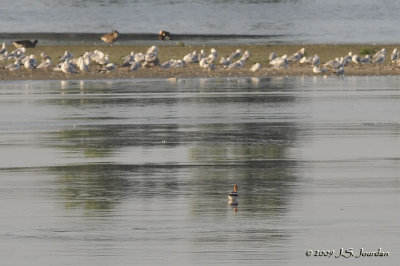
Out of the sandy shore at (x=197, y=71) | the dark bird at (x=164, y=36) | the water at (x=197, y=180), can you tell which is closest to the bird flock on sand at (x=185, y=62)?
the sandy shore at (x=197, y=71)

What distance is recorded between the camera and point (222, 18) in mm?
93125

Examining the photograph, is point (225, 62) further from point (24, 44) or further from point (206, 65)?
point (24, 44)

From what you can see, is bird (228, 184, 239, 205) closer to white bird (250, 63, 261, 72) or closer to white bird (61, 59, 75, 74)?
white bird (61, 59, 75, 74)

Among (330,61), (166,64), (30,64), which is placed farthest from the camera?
(166,64)

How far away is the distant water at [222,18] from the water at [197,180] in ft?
123

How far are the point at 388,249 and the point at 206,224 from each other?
2.39 meters

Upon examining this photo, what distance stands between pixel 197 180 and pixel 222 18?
75.7 meters

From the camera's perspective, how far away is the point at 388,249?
499 inches

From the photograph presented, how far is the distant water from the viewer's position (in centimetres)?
7703

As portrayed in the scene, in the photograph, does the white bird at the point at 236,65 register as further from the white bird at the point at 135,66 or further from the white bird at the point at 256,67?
the white bird at the point at 135,66

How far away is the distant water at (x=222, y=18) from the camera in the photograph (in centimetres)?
7703

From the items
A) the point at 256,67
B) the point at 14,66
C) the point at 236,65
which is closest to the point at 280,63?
the point at 256,67

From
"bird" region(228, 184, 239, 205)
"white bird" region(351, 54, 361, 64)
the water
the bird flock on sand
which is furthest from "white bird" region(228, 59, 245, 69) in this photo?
"bird" region(228, 184, 239, 205)

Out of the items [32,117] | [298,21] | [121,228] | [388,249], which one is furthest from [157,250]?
[298,21]
